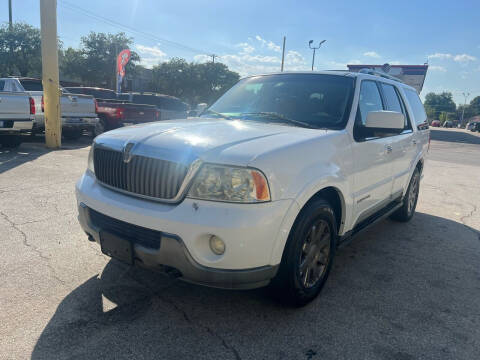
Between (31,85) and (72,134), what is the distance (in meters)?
1.91

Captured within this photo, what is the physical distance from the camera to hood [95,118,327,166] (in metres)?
2.32

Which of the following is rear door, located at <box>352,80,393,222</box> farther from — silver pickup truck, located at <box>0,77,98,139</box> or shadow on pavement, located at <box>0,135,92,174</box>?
silver pickup truck, located at <box>0,77,98,139</box>

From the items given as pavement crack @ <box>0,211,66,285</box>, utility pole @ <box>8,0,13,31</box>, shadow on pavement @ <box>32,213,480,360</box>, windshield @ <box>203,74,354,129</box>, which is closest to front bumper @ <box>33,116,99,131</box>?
pavement crack @ <box>0,211,66,285</box>

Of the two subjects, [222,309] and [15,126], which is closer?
[222,309]

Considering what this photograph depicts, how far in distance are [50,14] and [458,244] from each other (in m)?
10.7

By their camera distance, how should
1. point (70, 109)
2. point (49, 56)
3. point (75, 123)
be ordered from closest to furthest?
point (49, 56) < point (70, 109) < point (75, 123)

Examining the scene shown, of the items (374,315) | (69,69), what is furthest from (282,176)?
(69,69)

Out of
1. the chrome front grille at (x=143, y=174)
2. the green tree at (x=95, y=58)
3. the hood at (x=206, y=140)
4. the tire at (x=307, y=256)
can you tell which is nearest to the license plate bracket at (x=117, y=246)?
the chrome front grille at (x=143, y=174)

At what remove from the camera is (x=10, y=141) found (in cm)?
1001

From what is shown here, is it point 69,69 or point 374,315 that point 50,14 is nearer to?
point 374,315

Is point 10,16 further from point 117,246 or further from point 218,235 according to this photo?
point 218,235

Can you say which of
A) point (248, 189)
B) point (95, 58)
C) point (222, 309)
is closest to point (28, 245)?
point (222, 309)

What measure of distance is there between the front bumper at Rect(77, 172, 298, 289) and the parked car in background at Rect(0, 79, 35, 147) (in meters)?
8.32

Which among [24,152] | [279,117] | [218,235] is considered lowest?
[24,152]
